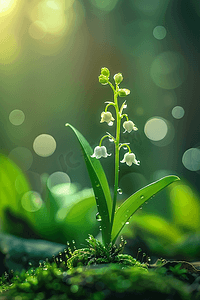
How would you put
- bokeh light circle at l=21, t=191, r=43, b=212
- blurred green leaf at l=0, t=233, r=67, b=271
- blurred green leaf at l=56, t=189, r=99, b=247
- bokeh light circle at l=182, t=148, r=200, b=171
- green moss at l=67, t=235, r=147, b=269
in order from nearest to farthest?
green moss at l=67, t=235, r=147, b=269, blurred green leaf at l=0, t=233, r=67, b=271, blurred green leaf at l=56, t=189, r=99, b=247, bokeh light circle at l=21, t=191, r=43, b=212, bokeh light circle at l=182, t=148, r=200, b=171

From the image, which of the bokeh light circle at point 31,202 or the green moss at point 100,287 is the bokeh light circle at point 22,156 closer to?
the bokeh light circle at point 31,202

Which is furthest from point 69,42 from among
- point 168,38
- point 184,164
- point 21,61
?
point 184,164

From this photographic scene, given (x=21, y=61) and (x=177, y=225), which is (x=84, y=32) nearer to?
(x=21, y=61)

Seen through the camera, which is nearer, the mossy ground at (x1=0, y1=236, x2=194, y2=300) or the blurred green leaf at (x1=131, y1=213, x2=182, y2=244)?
the mossy ground at (x1=0, y1=236, x2=194, y2=300)

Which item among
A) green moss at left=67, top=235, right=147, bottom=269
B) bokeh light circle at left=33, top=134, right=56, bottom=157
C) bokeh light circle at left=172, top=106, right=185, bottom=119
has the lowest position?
green moss at left=67, top=235, right=147, bottom=269

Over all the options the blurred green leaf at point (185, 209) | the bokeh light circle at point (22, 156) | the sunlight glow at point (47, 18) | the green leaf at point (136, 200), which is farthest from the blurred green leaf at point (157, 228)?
the sunlight glow at point (47, 18)

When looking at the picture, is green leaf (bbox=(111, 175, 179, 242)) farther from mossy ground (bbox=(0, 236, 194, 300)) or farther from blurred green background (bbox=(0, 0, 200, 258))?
blurred green background (bbox=(0, 0, 200, 258))

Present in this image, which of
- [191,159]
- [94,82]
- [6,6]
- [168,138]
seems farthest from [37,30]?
[191,159]

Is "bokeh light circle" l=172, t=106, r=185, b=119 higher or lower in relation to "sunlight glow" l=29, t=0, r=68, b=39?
lower

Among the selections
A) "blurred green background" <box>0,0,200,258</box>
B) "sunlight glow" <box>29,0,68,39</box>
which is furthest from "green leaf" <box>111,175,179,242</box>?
"sunlight glow" <box>29,0,68,39</box>
